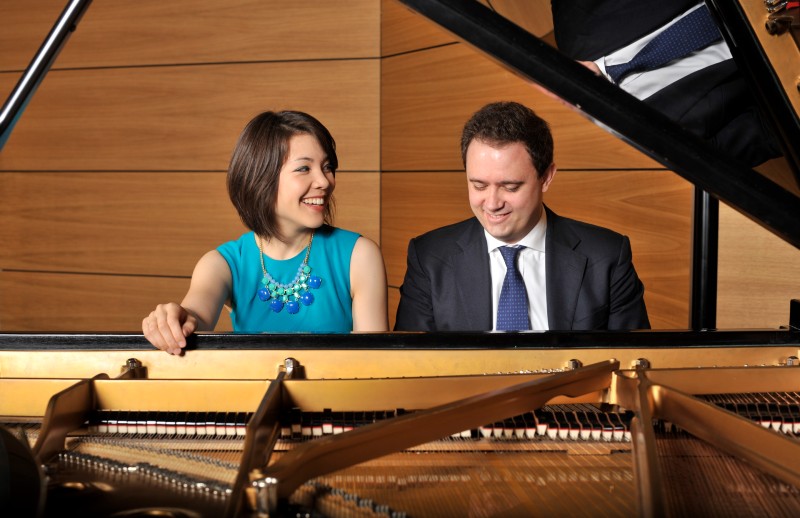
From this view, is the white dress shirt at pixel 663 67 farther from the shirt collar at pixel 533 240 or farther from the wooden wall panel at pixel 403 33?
the wooden wall panel at pixel 403 33

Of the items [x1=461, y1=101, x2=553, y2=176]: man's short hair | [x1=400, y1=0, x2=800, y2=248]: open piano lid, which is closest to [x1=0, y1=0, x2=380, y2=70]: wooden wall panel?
[x1=461, y1=101, x2=553, y2=176]: man's short hair

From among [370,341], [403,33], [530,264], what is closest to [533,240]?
[530,264]

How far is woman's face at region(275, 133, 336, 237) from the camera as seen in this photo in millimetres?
2117

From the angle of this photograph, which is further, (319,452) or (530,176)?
(530,176)

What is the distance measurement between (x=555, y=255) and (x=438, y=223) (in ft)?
5.82

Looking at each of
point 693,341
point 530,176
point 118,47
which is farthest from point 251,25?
point 693,341

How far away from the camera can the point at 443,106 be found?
396 centimetres

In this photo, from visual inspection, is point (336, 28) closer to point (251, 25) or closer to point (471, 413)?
point (251, 25)

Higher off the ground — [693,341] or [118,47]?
[118,47]

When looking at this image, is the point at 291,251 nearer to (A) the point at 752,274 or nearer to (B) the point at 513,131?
(B) the point at 513,131

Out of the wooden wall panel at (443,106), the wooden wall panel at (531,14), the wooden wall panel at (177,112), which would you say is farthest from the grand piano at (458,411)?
the wooden wall panel at (177,112)

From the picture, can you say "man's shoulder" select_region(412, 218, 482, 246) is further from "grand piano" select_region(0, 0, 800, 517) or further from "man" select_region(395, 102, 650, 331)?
"grand piano" select_region(0, 0, 800, 517)

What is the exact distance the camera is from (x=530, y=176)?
2246 millimetres

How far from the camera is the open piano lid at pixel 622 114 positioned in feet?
3.99
